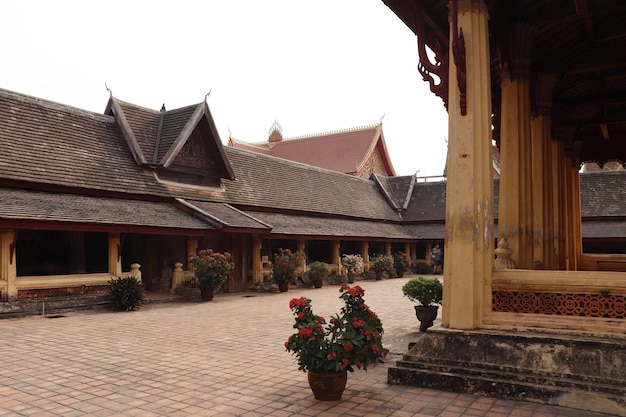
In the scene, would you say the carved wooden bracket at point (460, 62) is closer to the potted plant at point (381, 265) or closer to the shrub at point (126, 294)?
the shrub at point (126, 294)

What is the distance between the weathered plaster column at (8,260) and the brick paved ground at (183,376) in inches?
44.3

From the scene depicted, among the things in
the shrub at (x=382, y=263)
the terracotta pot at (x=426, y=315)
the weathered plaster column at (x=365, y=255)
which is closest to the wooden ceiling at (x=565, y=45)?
the terracotta pot at (x=426, y=315)

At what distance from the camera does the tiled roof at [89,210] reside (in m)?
12.7

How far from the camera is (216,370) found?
684 centimetres

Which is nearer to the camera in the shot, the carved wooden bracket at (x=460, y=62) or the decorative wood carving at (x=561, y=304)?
the decorative wood carving at (x=561, y=304)

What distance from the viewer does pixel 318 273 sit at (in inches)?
822

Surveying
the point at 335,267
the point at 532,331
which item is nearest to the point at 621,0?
the point at 532,331

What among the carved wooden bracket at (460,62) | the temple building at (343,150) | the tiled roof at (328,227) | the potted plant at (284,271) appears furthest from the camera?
the temple building at (343,150)

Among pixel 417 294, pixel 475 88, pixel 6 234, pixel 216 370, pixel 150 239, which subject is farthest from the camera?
pixel 150 239

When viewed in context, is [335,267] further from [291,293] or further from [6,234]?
[6,234]

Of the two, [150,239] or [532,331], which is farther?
[150,239]

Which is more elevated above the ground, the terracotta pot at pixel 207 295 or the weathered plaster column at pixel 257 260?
the weathered plaster column at pixel 257 260

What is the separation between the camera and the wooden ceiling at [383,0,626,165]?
725 cm

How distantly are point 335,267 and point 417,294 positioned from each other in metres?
14.2
